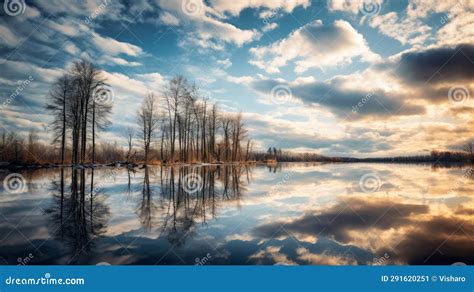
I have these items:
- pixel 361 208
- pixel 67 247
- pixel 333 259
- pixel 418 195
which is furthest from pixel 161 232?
pixel 418 195

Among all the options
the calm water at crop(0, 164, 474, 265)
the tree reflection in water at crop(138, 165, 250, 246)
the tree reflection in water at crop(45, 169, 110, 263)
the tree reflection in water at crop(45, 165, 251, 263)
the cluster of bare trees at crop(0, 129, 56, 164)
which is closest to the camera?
the calm water at crop(0, 164, 474, 265)

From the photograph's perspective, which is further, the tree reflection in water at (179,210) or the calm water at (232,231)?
the tree reflection in water at (179,210)

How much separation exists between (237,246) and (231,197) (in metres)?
4.24

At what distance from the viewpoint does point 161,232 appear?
16.0 feet

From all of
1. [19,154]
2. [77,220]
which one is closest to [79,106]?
[19,154]

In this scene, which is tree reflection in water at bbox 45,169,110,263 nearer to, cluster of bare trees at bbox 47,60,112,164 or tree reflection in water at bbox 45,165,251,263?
tree reflection in water at bbox 45,165,251,263

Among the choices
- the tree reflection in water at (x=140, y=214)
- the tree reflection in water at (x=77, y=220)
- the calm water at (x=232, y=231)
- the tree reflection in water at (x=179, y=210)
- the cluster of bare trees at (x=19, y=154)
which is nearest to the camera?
the calm water at (x=232, y=231)

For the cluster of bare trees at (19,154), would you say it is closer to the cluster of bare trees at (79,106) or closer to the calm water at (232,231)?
the cluster of bare trees at (79,106)

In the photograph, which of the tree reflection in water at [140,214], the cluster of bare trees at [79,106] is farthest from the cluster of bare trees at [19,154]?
the tree reflection in water at [140,214]

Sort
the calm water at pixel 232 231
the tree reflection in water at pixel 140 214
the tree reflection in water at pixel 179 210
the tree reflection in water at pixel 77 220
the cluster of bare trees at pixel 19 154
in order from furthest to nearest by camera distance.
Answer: the cluster of bare trees at pixel 19 154, the tree reflection in water at pixel 179 210, the tree reflection in water at pixel 140 214, the tree reflection in water at pixel 77 220, the calm water at pixel 232 231

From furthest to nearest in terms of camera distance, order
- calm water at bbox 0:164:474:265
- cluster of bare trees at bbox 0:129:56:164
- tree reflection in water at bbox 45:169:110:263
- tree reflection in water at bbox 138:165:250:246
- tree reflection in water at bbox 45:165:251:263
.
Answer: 1. cluster of bare trees at bbox 0:129:56:164
2. tree reflection in water at bbox 138:165:250:246
3. tree reflection in water at bbox 45:165:251:263
4. tree reflection in water at bbox 45:169:110:263
5. calm water at bbox 0:164:474:265

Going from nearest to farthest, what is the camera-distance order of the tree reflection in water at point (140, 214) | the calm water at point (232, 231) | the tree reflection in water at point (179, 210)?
the calm water at point (232, 231) → the tree reflection in water at point (140, 214) → the tree reflection in water at point (179, 210)

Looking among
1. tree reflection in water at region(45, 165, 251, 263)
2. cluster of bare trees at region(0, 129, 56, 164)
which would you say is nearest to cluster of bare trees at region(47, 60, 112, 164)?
cluster of bare trees at region(0, 129, 56, 164)
